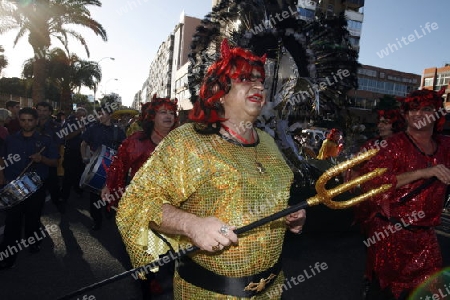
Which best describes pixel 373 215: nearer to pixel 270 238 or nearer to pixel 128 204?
pixel 270 238

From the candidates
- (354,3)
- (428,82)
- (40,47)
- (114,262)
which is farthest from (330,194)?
(428,82)

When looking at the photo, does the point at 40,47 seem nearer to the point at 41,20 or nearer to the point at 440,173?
the point at 41,20

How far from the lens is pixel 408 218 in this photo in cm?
319

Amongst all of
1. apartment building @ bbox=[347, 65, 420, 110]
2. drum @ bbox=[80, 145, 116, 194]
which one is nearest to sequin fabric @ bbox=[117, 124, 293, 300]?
drum @ bbox=[80, 145, 116, 194]

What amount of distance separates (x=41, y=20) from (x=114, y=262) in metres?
14.5

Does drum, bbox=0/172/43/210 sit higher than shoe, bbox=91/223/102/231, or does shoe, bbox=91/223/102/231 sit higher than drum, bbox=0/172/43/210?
drum, bbox=0/172/43/210

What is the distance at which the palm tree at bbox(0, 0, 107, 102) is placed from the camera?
49.1 feet

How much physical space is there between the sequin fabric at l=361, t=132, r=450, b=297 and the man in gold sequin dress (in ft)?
5.53

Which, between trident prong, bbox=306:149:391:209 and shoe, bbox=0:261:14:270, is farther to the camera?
shoe, bbox=0:261:14:270

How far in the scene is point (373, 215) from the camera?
3.23 m

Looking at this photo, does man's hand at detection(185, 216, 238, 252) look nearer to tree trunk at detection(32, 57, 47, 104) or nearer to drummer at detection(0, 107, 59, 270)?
drummer at detection(0, 107, 59, 270)

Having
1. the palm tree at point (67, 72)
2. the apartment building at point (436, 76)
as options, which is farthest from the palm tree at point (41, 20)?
the apartment building at point (436, 76)

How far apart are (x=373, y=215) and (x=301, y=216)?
1563 millimetres

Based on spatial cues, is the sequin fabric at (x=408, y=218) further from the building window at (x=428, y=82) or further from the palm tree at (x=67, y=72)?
the building window at (x=428, y=82)
